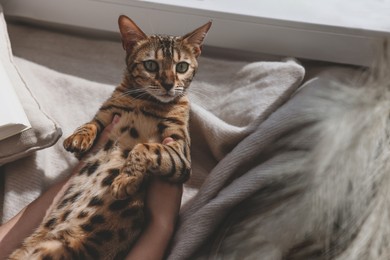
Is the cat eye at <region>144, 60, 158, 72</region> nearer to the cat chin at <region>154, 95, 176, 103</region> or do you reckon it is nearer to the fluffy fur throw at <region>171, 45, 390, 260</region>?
the cat chin at <region>154, 95, 176, 103</region>

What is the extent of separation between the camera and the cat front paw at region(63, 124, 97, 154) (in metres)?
1.06

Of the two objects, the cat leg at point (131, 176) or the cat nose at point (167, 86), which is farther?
the cat nose at point (167, 86)

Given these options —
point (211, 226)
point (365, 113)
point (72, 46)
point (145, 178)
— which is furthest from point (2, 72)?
point (365, 113)

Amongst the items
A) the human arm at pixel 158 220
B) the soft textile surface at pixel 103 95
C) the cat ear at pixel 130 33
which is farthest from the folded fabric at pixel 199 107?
the cat ear at pixel 130 33

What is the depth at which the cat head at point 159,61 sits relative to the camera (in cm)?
110

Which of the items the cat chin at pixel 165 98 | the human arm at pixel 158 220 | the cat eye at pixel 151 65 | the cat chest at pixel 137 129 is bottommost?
the human arm at pixel 158 220

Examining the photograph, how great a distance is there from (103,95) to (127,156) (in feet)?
1.22

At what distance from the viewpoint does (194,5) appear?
4.34 feet

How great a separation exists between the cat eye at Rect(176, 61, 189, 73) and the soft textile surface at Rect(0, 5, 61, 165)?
0.37 m

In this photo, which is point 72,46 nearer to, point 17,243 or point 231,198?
point 17,243

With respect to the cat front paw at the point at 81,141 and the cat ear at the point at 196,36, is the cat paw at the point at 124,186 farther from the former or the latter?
the cat ear at the point at 196,36

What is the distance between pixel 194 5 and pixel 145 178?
60cm

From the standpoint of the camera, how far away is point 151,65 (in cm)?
112

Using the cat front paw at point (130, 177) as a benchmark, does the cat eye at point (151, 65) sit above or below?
above
